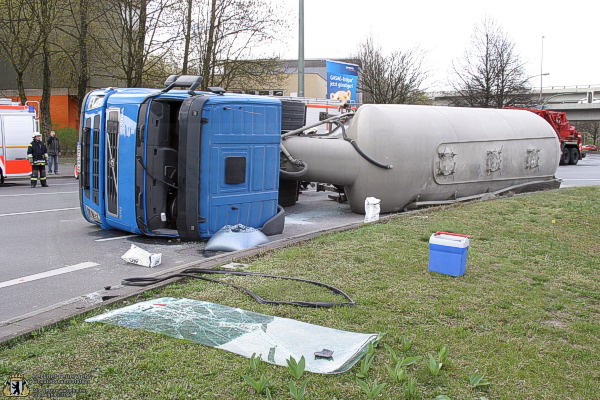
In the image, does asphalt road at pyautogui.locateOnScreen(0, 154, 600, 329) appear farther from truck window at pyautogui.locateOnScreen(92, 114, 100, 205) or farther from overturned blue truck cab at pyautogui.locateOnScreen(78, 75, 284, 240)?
truck window at pyautogui.locateOnScreen(92, 114, 100, 205)

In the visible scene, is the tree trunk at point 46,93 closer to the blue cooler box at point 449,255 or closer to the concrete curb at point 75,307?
the concrete curb at point 75,307

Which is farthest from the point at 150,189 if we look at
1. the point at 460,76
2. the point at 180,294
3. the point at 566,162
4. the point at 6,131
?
the point at 460,76

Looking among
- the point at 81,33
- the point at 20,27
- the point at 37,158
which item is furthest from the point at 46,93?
the point at 37,158

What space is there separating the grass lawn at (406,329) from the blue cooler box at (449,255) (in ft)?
0.41

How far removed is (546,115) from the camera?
1206 inches

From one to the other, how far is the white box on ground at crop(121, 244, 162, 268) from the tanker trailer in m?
4.36

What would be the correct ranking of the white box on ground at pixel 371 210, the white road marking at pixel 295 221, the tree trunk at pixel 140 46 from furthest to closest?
the tree trunk at pixel 140 46
the white road marking at pixel 295 221
the white box on ground at pixel 371 210

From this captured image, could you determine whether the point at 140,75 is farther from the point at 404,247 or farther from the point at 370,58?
the point at 370,58

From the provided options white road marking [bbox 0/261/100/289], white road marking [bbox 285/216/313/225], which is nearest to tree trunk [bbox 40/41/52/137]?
white road marking [bbox 285/216/313/225]

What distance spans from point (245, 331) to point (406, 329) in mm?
1209

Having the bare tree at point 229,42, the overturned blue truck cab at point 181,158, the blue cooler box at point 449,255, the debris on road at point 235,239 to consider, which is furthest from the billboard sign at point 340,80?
the blue cooler box at point 449,255

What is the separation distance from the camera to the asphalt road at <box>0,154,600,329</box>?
6.06m

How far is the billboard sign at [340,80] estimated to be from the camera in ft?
88.8

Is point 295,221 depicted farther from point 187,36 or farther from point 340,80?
point 340,80
